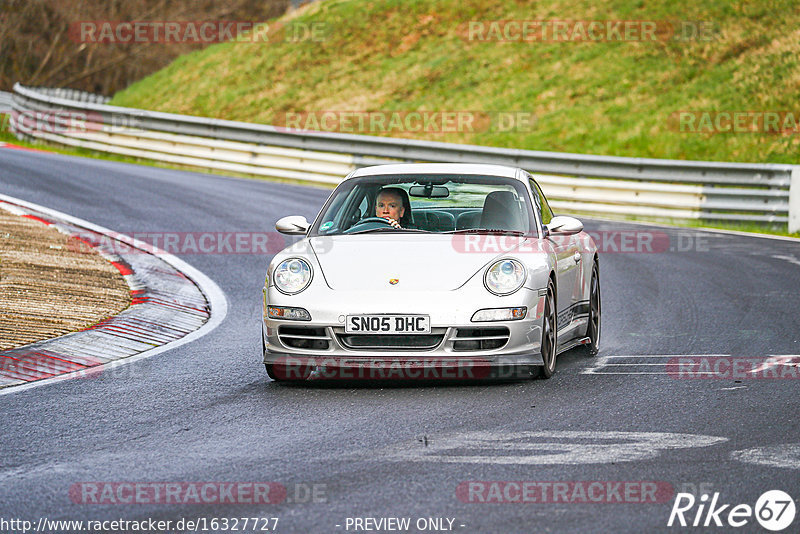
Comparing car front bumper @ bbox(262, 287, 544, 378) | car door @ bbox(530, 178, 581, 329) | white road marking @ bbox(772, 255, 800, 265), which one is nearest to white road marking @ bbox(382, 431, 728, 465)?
car front bumper @ bbox(262, 287, 544, 378)

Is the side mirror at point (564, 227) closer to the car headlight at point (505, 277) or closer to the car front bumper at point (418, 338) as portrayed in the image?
the car headlight at point (505, 277)

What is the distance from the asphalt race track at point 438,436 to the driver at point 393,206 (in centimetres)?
100

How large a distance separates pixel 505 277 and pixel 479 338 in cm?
45

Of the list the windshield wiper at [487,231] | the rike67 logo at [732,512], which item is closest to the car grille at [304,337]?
the windshield wiper at [487,231]

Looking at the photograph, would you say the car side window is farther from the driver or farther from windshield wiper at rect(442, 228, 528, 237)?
the driver

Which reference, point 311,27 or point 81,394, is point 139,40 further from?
point 81,394

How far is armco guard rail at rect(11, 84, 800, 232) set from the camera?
18922 mm

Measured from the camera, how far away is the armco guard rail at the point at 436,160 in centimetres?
1892

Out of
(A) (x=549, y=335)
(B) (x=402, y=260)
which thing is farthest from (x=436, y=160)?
(B) (x=402, y=260)

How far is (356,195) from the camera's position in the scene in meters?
8.49

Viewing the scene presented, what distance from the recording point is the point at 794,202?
58.9ft

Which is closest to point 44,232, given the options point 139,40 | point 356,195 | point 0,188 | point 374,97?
point 0,188

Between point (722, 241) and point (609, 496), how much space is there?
41.0 feet

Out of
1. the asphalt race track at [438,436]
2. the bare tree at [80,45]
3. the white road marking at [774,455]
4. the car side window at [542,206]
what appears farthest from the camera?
the bare tree at [80,45]
